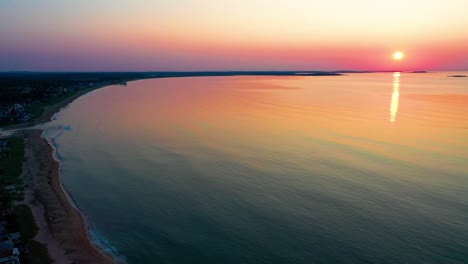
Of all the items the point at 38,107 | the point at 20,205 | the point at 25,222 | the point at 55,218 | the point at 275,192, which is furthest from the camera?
the point at 38,107

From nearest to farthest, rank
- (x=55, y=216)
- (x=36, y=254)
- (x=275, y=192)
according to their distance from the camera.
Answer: (x=36, y=254), (x=55, y=216), (x=275, y=192)

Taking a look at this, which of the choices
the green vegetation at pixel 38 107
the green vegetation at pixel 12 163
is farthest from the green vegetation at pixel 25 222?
the green vegetation at pixel 38 107

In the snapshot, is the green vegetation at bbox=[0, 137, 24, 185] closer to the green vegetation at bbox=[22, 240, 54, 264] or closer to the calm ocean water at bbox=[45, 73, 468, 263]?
the calm ocean water at bbox=[45, 73, 468, 263]

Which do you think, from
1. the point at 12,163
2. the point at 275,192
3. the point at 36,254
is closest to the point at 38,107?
the point at 12,163

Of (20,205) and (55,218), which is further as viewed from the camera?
(20,205)

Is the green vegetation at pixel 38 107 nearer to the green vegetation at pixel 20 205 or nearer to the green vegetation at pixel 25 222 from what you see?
the green vegetation at pixel 20 205

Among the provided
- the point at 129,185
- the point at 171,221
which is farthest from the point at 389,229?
the point at 129,185

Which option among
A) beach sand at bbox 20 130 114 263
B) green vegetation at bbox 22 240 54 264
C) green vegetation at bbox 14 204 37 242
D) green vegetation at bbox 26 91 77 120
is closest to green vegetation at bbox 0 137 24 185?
beach sand at bbox 20 130 114 263

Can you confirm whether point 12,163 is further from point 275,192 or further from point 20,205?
point 275,192
